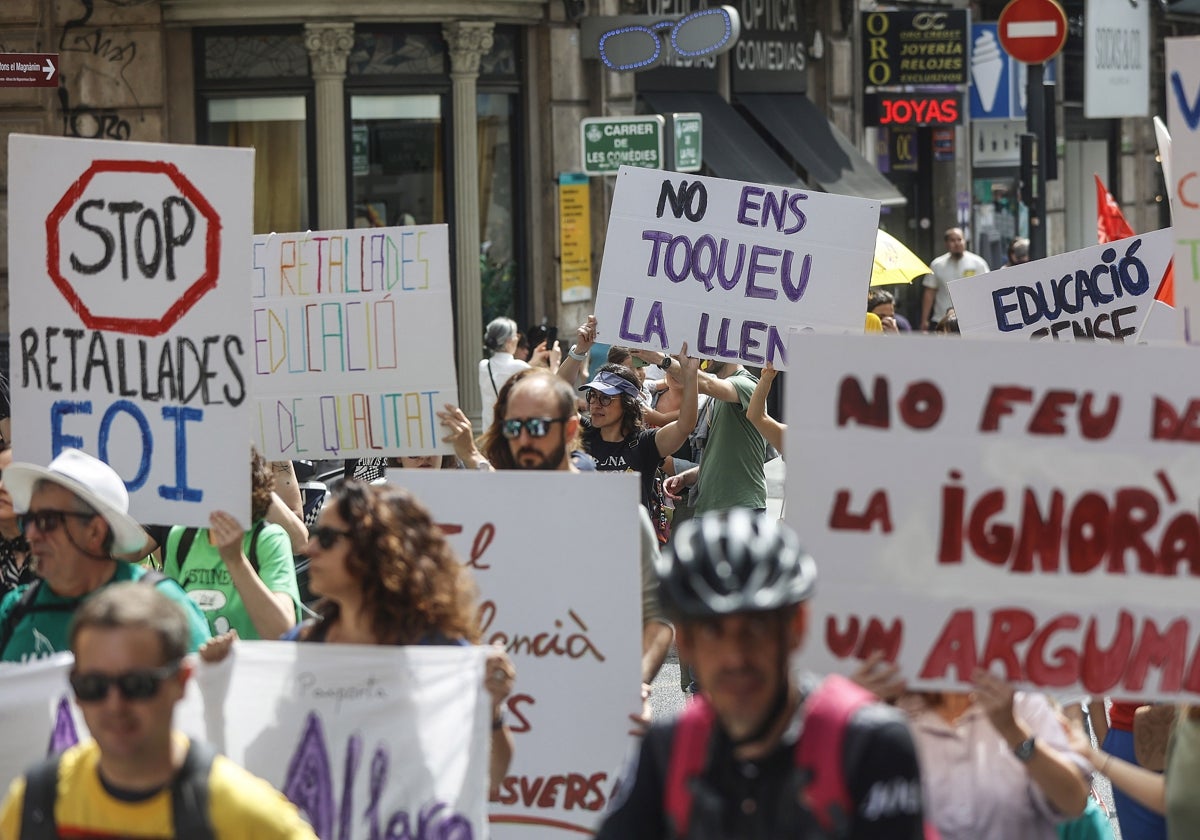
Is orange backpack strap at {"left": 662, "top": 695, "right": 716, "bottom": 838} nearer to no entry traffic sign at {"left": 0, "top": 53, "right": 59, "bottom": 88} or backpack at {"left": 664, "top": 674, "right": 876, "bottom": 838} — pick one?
backpack at {"left": 664, "top": 674, "right": 876, "bottom": 838}

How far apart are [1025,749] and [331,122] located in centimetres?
1346

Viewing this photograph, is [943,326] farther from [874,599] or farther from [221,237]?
[874,599]

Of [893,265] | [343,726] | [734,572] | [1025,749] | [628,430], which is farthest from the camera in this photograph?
[893,265]

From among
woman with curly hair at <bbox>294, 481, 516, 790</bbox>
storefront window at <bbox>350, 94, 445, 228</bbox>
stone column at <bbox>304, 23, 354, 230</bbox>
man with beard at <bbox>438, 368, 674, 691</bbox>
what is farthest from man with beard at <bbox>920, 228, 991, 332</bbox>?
woman with curly hair at <bbox>294, 481, 516, 790</bbox>

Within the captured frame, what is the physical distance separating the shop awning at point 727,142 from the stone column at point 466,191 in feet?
7.88

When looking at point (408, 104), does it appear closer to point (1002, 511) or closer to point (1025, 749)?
point (1002, 511)

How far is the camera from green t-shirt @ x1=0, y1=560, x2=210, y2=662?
454 cm

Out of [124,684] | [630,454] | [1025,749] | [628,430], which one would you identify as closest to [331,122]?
[628,430]

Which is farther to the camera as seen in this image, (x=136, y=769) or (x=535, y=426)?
(x=535, y=426)

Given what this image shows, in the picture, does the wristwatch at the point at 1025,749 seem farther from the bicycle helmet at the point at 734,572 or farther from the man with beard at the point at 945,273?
the man with beard at the point at 945,273

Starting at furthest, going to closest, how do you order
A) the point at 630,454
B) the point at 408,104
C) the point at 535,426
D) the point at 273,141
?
the point at 408,104, the point at 273,141, the point at 630,454, the point at 535,426

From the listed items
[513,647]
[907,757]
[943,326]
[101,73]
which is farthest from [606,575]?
[101,73]

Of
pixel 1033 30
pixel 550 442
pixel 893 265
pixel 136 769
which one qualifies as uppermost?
pixel 1033 30

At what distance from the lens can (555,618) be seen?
16.7 ft
